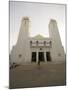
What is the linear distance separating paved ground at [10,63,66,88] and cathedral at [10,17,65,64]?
0.07 metres

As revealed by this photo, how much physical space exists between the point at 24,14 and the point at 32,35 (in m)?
0.24

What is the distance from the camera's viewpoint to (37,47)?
1.87 meters

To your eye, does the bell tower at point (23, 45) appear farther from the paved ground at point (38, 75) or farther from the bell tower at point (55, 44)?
the bell tower at point (55, 44)

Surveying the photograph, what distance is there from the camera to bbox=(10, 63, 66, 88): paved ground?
182 centimetres

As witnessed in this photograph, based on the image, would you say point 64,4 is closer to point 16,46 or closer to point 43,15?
point 43,15

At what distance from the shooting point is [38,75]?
186cm

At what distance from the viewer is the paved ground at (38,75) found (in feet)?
5.97

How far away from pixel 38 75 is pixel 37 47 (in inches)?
11.7

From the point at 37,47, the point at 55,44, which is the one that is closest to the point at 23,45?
the point at 37,47

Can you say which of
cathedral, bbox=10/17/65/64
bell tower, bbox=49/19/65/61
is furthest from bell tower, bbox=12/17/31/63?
bell tower, bbox=49/19/65/61

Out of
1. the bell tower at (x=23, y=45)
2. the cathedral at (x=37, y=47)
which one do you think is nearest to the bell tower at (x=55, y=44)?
the cathedral at (x=37, y=47)

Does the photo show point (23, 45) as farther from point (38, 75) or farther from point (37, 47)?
point (38, 75)

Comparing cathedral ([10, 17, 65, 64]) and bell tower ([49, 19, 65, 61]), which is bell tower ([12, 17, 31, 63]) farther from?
bell tower ([49, 19, 65, 61])

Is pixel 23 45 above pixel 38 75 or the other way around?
above
